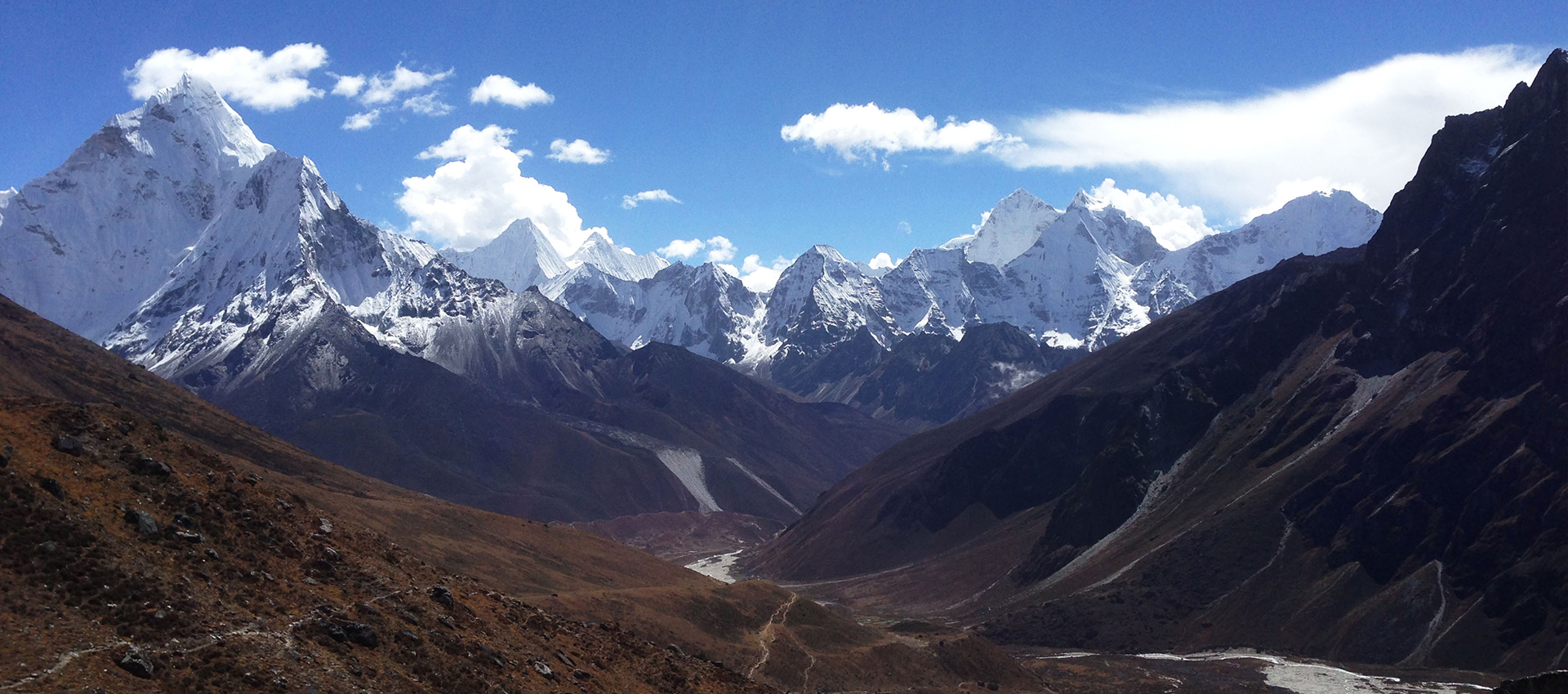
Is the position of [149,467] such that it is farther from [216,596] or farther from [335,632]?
[335,632]

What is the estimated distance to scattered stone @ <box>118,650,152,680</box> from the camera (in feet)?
116

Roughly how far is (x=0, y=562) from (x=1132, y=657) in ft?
532

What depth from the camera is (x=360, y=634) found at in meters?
43.6

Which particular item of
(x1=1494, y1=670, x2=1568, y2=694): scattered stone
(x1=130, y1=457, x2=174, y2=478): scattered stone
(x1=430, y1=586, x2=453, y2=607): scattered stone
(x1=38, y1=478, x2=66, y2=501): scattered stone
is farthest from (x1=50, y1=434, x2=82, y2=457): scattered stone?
(x1=1494, y1=670, x2=1568, y2=694): scattered stone

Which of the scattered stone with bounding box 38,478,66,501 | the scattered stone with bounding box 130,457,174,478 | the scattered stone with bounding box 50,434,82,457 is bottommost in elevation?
the scattered stone with bounding box 38,478,66,501

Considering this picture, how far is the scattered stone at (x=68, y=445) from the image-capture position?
44.4m

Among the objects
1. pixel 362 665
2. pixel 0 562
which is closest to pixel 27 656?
pixel 0 562

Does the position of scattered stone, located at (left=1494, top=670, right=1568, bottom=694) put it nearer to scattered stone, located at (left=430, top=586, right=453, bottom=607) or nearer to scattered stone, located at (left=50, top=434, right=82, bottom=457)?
scattered stone, located at (left=430, top=586, right=453, bottom=607)

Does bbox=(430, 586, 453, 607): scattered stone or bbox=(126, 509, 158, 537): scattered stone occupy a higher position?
bbox=(126, 509, 158, 537): scattered stone

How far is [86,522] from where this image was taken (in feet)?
132

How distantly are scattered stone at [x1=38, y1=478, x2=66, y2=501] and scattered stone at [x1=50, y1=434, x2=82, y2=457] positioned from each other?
12.0 feet

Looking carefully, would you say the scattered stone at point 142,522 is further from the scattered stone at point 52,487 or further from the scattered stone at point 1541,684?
the scattered stone at point 1541,684

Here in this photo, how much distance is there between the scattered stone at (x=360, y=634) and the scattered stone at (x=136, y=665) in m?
8.31

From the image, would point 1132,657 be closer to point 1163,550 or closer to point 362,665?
point 1163,550
